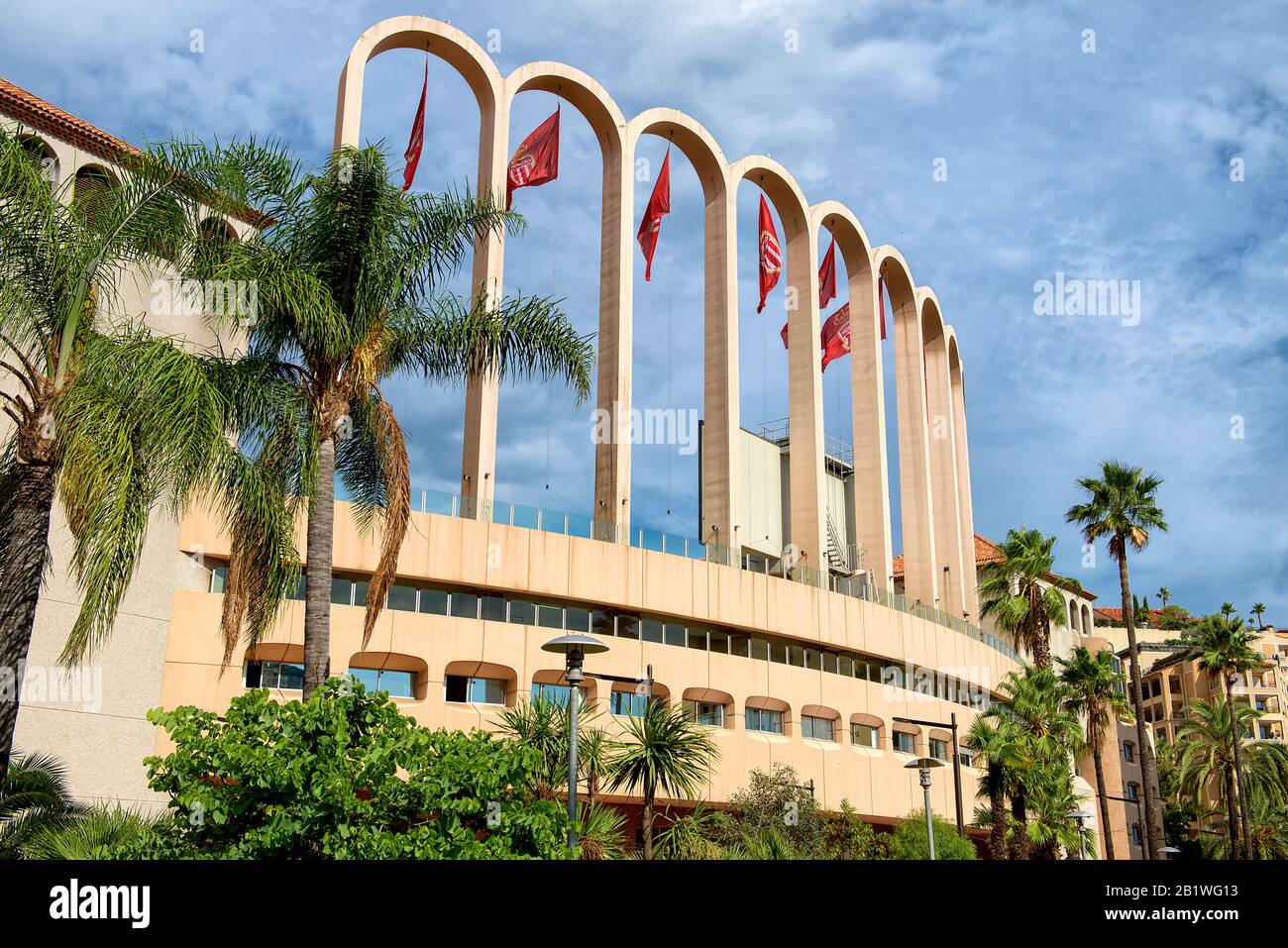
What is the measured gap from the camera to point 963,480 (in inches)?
2628

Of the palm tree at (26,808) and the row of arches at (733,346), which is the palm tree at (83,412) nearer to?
the palm tree at (26,808)

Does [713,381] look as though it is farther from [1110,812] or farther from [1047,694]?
[1110,812]

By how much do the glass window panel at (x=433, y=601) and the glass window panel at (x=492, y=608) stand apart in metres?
1.21

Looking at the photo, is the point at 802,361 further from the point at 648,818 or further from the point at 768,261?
the point at 648,818

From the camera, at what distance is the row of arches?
39906mm

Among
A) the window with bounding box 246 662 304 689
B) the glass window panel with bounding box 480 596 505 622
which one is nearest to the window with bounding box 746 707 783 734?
the glass window panel with bounding box 480 596 505 622

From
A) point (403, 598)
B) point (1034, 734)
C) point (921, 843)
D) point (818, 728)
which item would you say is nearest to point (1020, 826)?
point (921, 843)

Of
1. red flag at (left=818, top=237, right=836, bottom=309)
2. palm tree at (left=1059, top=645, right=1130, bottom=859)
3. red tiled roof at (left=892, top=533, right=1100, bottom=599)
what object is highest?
red flag at (left=818, top=237, right=836, bottom=309)

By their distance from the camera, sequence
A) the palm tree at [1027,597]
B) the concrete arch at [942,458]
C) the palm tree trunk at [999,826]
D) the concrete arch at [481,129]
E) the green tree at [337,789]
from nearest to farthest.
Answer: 1. the green tree at [337,789]
2. the concrete arch at [481,129]
3. the palm tree trunk at [999,826]
4. the palm tree at [1027,597]
5. the concrete arch at [942,458]

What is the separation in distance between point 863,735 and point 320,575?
2896cm


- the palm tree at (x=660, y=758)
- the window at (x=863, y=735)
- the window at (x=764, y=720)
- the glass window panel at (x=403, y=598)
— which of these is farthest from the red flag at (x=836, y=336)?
the palm tree at (x=660, y=758)

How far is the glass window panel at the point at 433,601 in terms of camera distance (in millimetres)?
33344

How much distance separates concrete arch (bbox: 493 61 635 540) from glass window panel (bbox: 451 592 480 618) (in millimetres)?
5101

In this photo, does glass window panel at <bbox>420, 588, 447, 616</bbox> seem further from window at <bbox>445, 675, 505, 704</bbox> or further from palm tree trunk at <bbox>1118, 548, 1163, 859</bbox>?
palm tree trunk at <bbox>1118, 548, 1163, 859</bbox>
